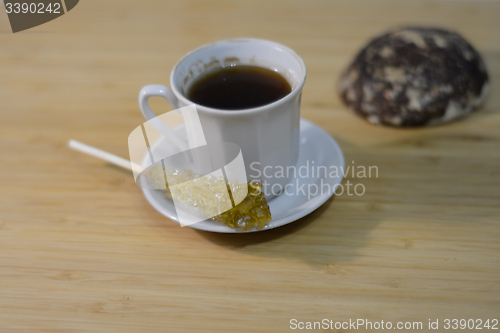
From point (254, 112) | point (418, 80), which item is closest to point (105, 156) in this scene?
point (254, 112)

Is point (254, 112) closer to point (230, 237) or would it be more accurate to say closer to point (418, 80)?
point (230, 237)

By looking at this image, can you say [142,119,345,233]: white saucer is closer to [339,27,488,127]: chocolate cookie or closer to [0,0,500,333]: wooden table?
[0,0,500,333]: wooden table

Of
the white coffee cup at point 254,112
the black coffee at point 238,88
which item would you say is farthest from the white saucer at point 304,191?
the black coffee at point 238,88

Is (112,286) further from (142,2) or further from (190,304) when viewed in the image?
(142,2)

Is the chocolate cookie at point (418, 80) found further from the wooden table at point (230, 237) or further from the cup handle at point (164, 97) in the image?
the cup handle at point (164, 97)

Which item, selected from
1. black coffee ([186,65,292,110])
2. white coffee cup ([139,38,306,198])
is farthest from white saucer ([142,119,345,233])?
black coffee ([186,65,292,110])

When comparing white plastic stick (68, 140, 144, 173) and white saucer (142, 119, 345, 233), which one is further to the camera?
white plastic stick (68, 140, 144, 173)
